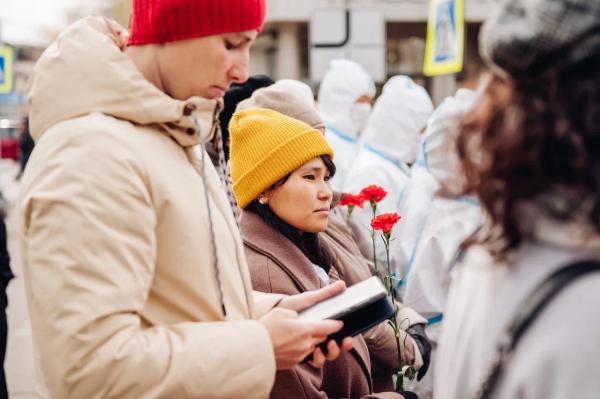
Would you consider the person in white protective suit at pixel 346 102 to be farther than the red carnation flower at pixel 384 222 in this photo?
Yes

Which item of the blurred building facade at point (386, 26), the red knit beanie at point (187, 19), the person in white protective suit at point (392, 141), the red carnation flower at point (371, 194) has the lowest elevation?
the blurred building facade at point (386, 26)

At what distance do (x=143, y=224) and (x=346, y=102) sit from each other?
567cm

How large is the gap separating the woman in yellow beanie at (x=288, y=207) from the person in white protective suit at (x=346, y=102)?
3.95 m

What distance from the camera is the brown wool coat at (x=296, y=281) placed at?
2.88 meters

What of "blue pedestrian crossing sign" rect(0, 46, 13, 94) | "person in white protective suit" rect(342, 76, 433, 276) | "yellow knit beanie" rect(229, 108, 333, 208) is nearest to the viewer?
"yellow knit beanie" rect(229, 108, 333, 208)

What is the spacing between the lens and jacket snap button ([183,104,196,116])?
1960 mm

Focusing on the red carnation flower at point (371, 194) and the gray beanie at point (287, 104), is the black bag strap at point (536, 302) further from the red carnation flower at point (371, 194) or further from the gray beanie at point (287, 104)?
the gray beanie at point (287, 104)

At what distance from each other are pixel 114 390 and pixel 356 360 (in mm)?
1418

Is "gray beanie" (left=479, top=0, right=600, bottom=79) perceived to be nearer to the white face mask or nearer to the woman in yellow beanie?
the woman in yellow beanie

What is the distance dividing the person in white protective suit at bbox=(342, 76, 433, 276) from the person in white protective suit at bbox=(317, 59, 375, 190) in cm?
81

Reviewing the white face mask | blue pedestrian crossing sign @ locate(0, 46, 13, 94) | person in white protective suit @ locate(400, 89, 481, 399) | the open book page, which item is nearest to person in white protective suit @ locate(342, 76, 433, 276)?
the white face mask

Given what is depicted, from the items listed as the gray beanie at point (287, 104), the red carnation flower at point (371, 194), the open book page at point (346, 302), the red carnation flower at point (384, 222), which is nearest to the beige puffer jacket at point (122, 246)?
the open book page at point (346, 302)

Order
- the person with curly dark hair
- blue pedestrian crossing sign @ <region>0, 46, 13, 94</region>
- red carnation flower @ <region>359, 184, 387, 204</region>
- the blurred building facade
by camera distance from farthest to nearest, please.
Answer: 1. the blurred building facade
2. blue pedestrian crossing sign @ <region>0, 46, 13, 94</region>
3. red carnation flower @ <region>359, 184, 387, 204</region>
4. the person with curly dark hair

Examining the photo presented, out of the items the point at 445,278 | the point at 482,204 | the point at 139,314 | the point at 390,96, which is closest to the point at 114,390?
the point at 139,314
